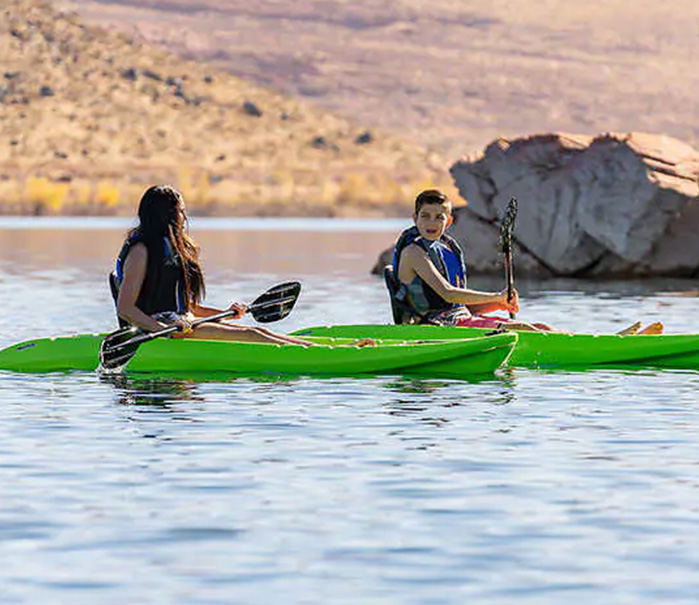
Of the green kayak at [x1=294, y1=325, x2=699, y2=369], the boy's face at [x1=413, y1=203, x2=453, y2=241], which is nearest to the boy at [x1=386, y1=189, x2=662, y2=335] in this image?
the boy's face at [x1=413, y1=203, x2=453, y2=241]

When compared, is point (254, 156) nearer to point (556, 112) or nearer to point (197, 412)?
point (556, 112)

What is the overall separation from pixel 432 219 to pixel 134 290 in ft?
8.48

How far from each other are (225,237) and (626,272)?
3842cm

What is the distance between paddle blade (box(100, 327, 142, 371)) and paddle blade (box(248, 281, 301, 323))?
4.54 ft

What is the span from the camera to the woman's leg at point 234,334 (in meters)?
16.6

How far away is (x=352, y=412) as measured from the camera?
1416cm

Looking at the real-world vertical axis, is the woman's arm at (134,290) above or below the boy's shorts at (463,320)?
above

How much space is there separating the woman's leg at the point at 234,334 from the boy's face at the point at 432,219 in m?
1.34

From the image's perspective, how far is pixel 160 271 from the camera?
1567cm

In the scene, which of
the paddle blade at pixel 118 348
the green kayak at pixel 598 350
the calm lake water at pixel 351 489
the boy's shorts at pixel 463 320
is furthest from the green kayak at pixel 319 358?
the green kayak at pixel 598 350

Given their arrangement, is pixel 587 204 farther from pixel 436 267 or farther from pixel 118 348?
pixel 118 348

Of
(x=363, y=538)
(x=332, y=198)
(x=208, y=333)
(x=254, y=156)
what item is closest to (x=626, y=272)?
(x=208, y=333)

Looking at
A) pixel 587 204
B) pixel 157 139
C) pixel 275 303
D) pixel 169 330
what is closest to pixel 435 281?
pixel 275 303

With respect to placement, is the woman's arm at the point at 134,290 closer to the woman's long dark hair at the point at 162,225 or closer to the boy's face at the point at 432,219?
the woman's long dark hair at the point at 162,225
